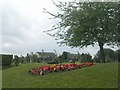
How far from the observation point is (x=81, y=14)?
21.9m

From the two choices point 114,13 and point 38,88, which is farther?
point 114,13

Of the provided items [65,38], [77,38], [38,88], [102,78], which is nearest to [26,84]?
[38,88]

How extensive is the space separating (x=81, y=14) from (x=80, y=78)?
968cm

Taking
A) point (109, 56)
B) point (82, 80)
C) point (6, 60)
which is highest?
point (109, 56)

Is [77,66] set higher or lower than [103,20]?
lower

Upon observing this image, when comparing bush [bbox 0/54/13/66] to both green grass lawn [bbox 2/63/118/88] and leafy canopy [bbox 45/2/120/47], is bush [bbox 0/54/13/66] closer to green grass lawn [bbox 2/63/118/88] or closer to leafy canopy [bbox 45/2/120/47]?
leafy canopy [bbox 45/2/120/47]

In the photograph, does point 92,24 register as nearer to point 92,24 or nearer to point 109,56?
point 92,24

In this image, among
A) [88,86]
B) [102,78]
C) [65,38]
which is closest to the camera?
[88,86]

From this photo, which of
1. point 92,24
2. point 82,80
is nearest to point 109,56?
point 92,24

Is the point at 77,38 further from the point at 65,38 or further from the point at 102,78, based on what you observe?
the point at 102,78

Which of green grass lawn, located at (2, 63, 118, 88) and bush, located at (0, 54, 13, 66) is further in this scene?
bush, located at (0, 54, 13, 66)

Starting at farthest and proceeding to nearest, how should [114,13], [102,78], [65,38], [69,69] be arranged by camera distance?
1. [65,38]
2. [114,13]
3. [69,69]
4. [102,78]

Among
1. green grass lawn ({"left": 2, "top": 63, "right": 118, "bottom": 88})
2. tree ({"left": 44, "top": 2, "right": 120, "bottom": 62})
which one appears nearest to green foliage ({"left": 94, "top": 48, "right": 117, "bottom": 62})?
tree ({"left": 44, "top": 2, "right": 120, "bottom": 62})

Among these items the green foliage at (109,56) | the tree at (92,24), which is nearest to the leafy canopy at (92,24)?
the tree at (92,24)
